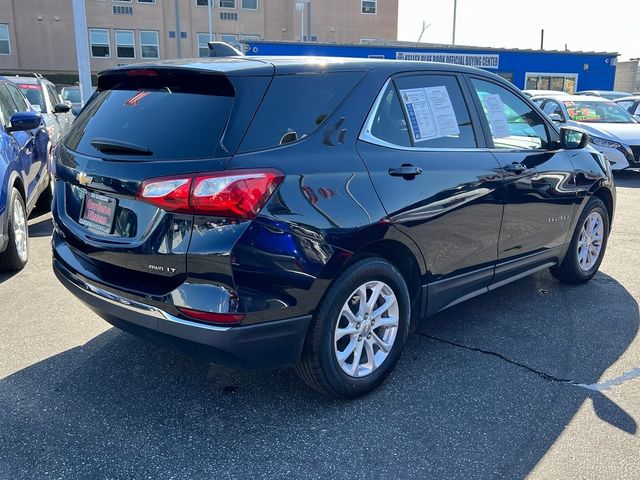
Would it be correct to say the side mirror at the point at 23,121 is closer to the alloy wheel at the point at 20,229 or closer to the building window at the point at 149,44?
the alloy wheel at the point at 20,229

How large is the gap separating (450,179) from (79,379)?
2429 millimetres

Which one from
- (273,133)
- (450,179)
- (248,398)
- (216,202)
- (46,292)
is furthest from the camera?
(46,292)

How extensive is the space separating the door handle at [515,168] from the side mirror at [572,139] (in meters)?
0.72

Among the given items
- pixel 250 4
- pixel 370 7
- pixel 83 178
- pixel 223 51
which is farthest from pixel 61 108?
pixel 370 7

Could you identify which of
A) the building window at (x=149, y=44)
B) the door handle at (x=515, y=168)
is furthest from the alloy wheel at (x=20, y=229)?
the building window at (x=149, y=44)

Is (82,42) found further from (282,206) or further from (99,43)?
(99,43)

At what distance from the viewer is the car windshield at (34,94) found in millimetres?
9172

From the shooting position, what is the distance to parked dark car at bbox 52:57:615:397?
264 centimetres

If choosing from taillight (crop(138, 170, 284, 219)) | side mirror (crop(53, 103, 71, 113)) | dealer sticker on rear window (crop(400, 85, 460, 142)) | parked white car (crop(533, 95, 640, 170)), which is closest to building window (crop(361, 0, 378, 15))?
parked white car (crop(533, 95, 640, 170))

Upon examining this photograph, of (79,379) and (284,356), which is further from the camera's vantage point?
(79,379)

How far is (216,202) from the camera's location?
8.48 feet

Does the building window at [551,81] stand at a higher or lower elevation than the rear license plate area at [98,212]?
lower

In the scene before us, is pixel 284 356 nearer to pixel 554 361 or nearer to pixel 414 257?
pixel 414 257

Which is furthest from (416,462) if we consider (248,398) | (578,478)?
(248,398)
